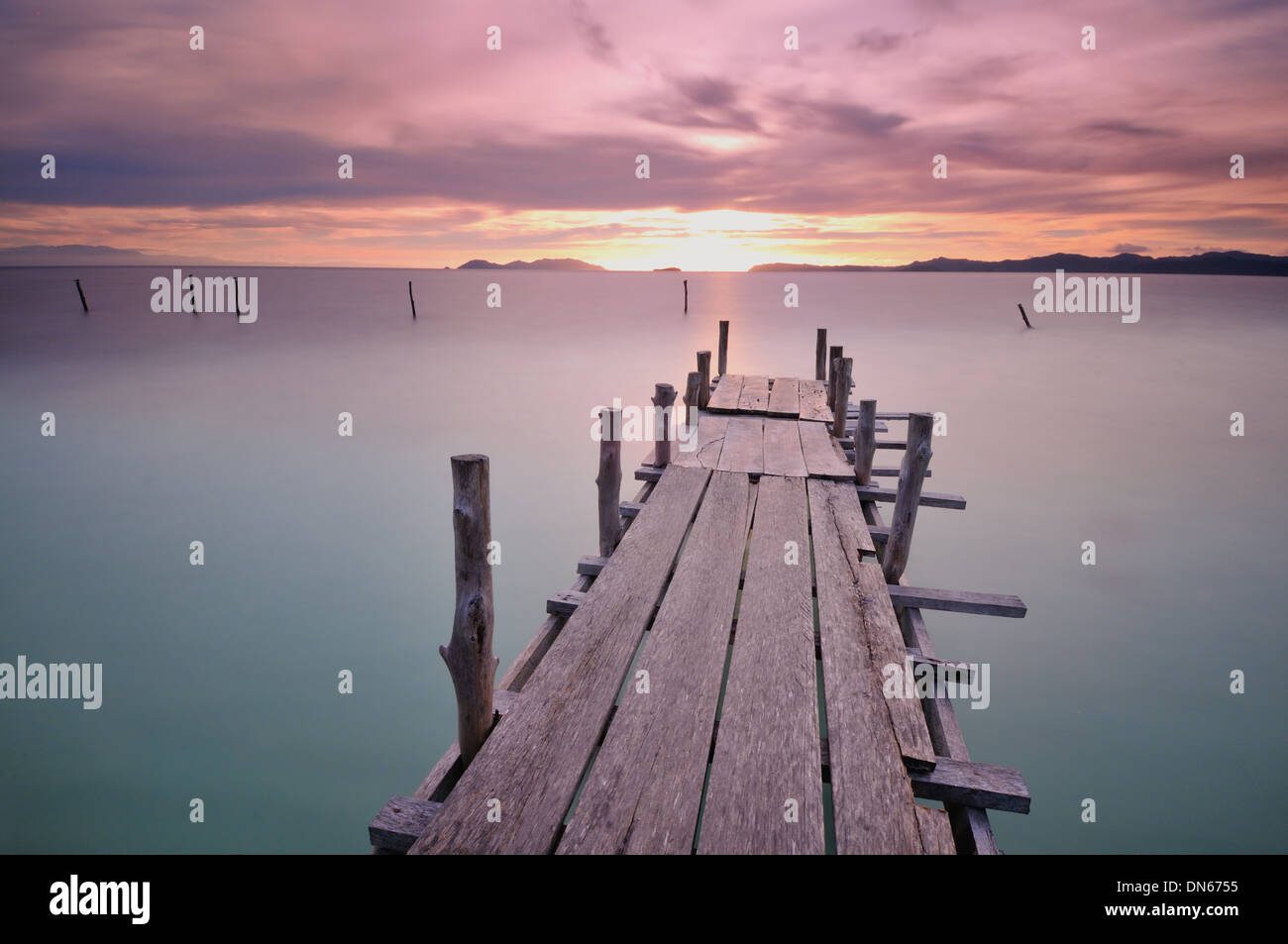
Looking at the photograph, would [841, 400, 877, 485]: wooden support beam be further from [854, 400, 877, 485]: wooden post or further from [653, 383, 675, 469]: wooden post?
[653, 383, 675, 469]: wooden post

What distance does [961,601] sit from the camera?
599 cm

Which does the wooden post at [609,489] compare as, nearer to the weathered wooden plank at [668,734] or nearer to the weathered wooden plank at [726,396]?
the weathered wooden plank at [668,734]

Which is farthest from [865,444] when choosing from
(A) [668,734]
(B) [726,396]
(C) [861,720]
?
(A) [668,734]

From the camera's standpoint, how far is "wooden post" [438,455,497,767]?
166 inches

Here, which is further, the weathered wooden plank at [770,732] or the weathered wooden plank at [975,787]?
the weathered wooden plank at [975,787]

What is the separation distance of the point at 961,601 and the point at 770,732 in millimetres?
2875

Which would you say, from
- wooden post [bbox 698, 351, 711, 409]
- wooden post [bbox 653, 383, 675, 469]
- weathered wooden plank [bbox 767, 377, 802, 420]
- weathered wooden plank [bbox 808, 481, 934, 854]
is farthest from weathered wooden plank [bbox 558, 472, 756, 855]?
wooden post [bbox 698, 351, 711, 409]

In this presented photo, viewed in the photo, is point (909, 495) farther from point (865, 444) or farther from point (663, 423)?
point (663, 423)

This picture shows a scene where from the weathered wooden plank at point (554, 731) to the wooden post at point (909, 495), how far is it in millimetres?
2242

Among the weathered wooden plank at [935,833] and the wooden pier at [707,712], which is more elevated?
the wooden pier at [707,712]

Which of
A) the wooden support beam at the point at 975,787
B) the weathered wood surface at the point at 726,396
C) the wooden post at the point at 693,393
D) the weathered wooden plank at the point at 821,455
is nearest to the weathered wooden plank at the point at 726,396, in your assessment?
the weathered wood surface at the point at 726,396

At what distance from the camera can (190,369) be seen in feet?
102

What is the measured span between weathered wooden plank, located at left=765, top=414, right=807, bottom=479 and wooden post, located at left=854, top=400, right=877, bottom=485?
0.76 m

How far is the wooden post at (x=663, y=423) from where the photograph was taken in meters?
9.60
